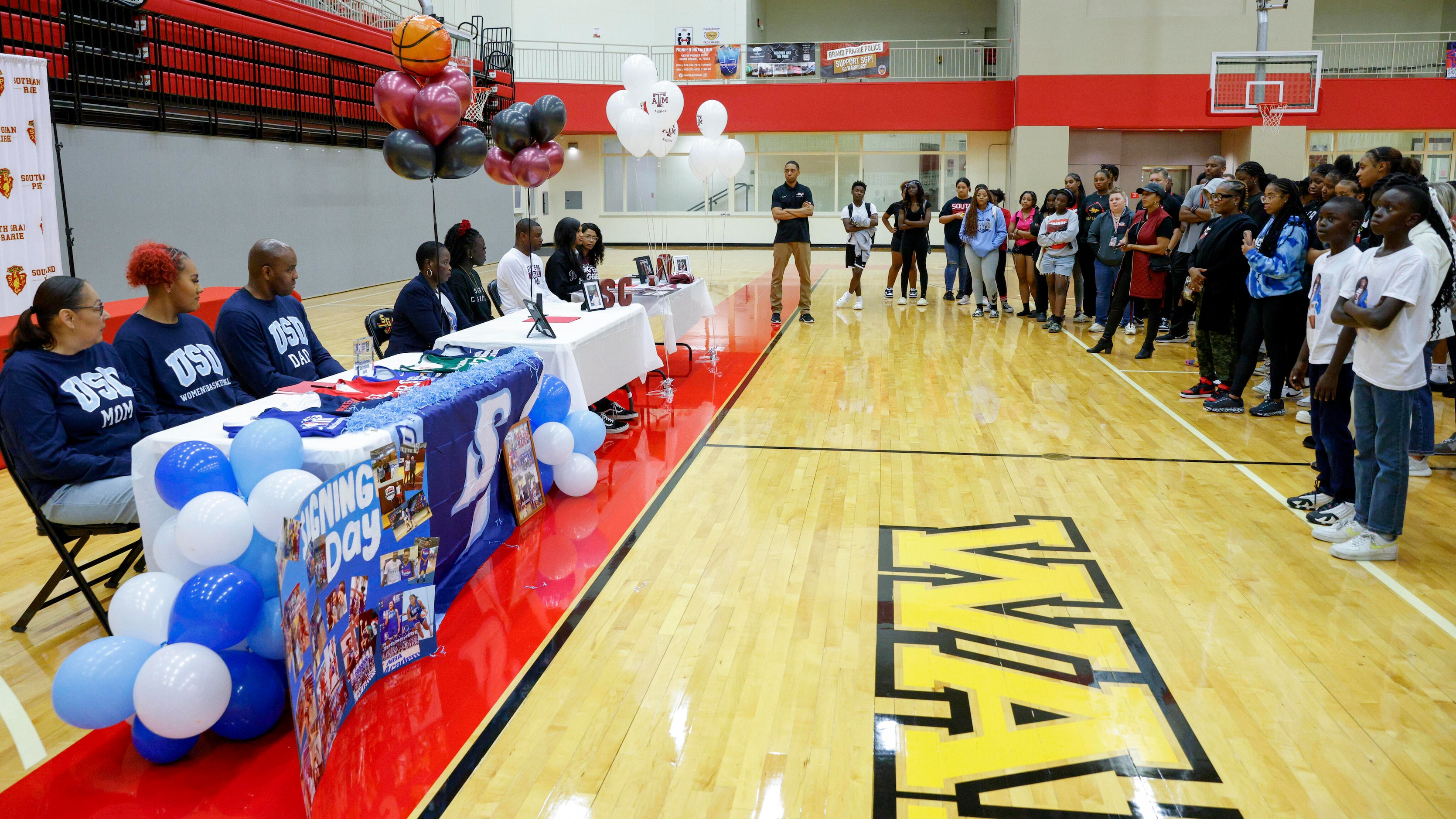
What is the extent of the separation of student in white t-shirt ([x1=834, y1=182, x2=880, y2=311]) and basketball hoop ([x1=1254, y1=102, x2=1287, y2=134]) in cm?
1088

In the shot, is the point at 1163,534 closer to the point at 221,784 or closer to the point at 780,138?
the point at 221,784

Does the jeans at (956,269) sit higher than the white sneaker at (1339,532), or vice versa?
the jeans at (956,269)

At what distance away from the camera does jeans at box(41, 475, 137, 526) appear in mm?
3328

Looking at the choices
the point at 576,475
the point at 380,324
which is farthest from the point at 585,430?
the point at 380,324

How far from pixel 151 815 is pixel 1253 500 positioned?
4741 millimetres

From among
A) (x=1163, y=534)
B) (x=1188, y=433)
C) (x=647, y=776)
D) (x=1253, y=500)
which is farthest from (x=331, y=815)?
(x=1188, y=433)

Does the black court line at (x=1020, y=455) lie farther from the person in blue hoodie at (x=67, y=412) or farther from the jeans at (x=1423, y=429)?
the person in blue hoodie at (x=67, y=412)

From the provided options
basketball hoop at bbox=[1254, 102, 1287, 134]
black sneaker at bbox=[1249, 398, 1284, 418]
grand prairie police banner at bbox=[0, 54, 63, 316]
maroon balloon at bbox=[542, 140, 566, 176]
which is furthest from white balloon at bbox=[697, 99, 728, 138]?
basketball hoop at bbox=[1254, 102, 1287, 134]

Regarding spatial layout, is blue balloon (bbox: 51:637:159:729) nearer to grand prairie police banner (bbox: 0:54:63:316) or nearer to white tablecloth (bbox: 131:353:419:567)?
white tablecloth (bbox: 131:353:419:567)

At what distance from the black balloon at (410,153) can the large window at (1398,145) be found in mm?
20282

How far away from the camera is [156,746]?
8.57ft

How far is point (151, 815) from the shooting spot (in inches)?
95.0

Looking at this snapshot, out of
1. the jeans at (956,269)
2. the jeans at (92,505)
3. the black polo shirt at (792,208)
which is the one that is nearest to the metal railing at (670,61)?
the jeans at (956,269)

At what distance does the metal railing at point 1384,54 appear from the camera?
1970 cm
